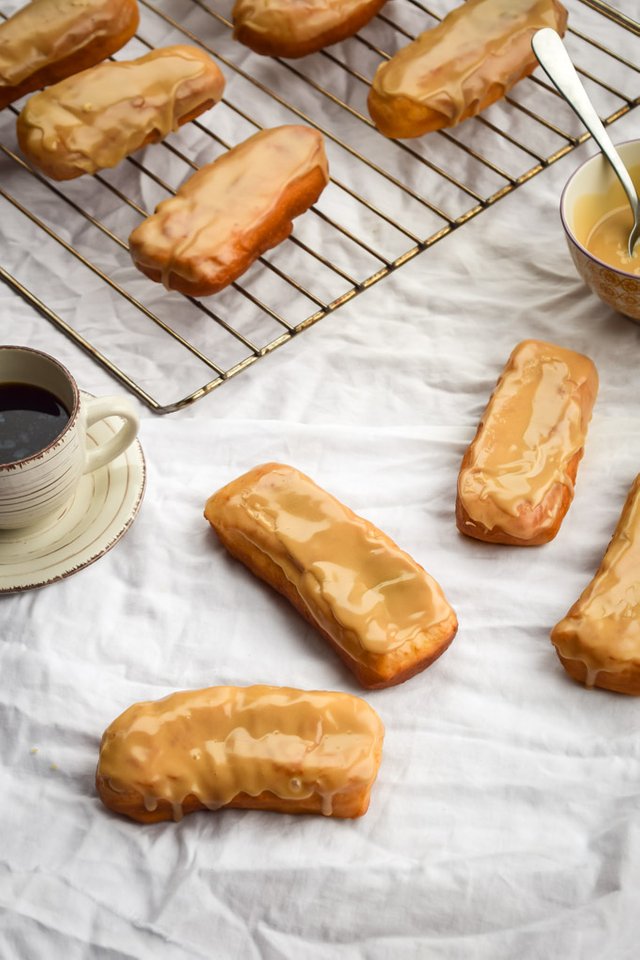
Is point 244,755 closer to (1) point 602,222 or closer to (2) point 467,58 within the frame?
(1) point 602,222

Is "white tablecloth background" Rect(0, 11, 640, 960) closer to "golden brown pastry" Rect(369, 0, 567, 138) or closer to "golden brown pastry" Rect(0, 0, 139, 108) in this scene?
"golden brown pastry" Rect(369, 0, 567, 138)

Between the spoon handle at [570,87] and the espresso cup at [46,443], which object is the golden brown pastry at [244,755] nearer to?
the espresso cup at [46,443]

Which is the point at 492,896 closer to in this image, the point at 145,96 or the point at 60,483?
the point at 60,483

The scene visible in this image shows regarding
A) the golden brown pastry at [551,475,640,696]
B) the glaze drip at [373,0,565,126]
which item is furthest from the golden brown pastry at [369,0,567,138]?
the golden brown pastry at [551,475,640,696]

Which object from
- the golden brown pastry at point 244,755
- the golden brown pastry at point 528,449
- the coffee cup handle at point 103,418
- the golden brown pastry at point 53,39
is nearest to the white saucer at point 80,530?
the coffee cup handle at point 103,418

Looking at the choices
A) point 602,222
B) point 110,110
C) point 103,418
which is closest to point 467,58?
point 602,222

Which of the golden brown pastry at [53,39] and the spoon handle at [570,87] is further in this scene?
the golden brown pastry at [53,39]

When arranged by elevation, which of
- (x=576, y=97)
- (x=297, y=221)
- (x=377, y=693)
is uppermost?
(x=576, y=97)
